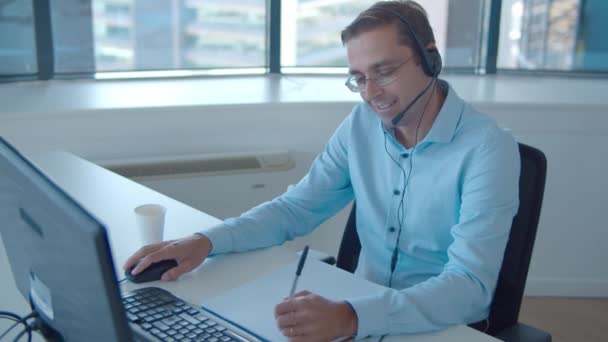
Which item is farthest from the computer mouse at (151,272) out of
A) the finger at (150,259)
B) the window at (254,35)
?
the window at (254,35)

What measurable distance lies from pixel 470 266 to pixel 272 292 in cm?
38

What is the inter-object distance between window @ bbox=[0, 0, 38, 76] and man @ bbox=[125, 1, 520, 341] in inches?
64.4

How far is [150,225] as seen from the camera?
1.47 metres

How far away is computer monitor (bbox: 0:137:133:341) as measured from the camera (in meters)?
0.68

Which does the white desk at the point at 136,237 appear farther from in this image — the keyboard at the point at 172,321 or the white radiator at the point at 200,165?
the white radiator at the point at 200,165

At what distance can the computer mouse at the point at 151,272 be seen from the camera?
1.33m

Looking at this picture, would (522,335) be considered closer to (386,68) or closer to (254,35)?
(386,68)

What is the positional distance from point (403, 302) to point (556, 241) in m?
1.95

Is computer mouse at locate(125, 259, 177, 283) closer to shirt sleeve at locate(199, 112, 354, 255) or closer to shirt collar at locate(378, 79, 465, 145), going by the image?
shirt sleeve at locate(199, 112, 354, 255)

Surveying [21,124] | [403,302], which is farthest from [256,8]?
[403,302]

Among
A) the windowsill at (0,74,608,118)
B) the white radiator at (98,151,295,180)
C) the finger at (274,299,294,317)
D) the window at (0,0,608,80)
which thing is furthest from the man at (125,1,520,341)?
the window at (0,0,608,80)

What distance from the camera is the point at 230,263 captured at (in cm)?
145

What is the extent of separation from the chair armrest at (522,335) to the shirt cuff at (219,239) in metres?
0.59

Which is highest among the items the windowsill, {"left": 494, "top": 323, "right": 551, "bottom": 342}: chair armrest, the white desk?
the windowsill
